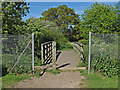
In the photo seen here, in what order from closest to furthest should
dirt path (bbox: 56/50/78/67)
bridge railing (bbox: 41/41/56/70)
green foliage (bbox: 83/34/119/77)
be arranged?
green foliage (bbox: 83/34/119/77)
bridge railing (bbox: 41/41/56/70)
dirt path (bbox: 56/50/78/67)

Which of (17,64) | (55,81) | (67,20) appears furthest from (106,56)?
(67,20)

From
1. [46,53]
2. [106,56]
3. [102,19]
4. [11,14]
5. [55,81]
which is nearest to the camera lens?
[55,81]

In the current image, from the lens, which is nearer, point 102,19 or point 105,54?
point 105,54

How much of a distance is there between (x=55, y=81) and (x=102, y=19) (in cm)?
1170

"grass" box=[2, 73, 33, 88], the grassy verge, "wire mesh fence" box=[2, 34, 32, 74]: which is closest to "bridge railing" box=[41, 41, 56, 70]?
"wire mesh fence" box=[2, 34, 32, 74]

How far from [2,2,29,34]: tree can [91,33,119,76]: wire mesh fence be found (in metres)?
3.70

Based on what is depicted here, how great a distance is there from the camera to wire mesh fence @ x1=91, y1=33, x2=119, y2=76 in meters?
5.60

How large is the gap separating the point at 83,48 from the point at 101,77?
3076mm

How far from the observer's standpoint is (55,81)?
5.26m

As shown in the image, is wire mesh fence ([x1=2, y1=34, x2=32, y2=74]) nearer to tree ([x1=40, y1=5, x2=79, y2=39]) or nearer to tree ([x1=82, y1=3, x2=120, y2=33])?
tree ([x1=82, y1=3, x2=120, y2=33])

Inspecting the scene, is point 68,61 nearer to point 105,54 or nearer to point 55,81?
point 105,54

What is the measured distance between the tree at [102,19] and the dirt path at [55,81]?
35.0 feet

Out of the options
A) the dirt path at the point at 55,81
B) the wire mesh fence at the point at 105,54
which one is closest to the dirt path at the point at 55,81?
the dirt path at the point at 55,81

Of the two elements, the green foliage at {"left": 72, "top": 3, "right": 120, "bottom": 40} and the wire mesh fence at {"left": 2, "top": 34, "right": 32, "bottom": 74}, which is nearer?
the wire mesh fence at {"left": 2, "top": 34, "right": 32, "bottom": 74}
